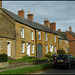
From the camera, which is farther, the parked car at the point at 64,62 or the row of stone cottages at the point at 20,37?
the row of stone cottages at the point at 20,37

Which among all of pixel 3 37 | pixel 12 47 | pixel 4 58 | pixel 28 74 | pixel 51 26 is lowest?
pixel 28 74

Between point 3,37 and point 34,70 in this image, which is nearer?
point 34,70

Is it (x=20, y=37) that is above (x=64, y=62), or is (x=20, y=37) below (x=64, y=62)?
above

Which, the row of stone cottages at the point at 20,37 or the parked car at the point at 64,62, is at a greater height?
the row of stone cottages at the point at 20,37

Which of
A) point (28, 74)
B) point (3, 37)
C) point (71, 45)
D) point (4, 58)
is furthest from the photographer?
point (71, 45)

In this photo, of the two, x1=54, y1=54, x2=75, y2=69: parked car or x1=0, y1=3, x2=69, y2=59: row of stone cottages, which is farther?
x1=0, y1=3, x2=69, y2=59: row of stone cottages

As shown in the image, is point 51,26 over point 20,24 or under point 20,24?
over

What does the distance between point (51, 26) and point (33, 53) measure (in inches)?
652

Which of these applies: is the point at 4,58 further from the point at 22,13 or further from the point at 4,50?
the point at 22,13

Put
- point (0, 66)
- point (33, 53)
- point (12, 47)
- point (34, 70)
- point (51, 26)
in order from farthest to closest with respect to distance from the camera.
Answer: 1. point (51, 26)
2. point (33, 53)
3. point (12, 47)
4. point (0, 66)
5. point (34, 70)

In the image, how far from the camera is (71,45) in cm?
5728

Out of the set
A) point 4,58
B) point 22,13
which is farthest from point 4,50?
point 22,13

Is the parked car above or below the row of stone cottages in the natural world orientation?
below

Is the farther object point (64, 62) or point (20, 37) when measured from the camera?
point (20, 37)
